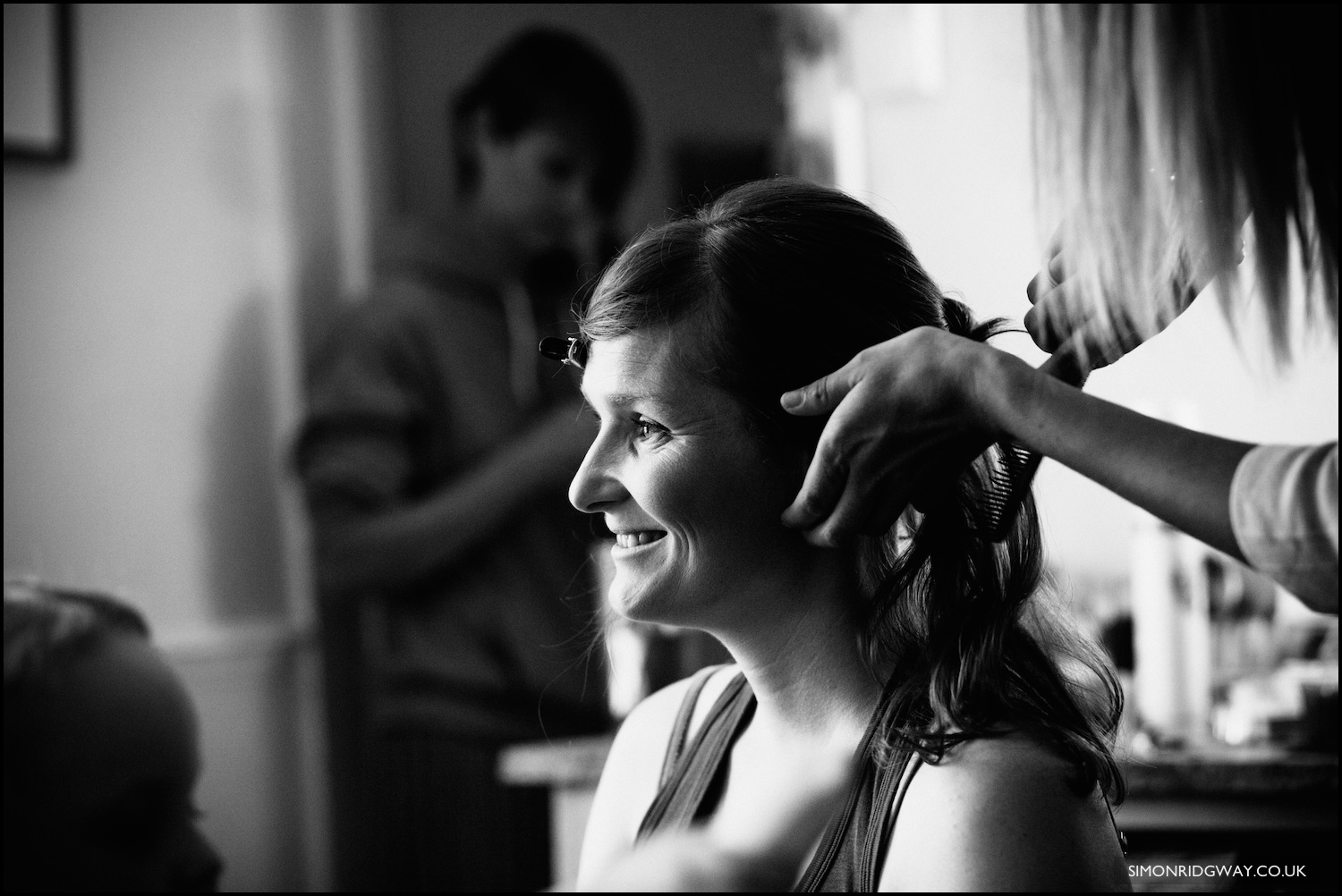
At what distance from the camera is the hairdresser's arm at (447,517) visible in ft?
7.25

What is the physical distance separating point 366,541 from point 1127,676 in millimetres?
1277

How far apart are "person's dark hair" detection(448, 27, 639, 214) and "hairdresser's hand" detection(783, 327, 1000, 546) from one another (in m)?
1.67

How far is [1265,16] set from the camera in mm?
720

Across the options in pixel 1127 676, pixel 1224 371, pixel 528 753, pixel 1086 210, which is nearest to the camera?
pixel 1086 210

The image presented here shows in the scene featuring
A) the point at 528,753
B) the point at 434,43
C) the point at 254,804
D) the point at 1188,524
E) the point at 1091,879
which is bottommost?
the point at 254,804

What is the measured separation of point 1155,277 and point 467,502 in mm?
1570

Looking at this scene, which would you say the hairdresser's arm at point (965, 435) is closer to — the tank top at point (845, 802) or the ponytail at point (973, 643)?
the ponytail at point (973, 643)

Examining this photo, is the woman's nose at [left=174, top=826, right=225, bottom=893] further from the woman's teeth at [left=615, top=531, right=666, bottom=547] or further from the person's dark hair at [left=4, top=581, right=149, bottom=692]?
the woman's teeth at [left=615, top=531, right=666, bottom=547]

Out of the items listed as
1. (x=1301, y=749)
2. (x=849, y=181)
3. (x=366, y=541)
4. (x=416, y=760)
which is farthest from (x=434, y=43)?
(x=1301, y=749)

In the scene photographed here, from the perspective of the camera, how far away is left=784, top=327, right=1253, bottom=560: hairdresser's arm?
669mm

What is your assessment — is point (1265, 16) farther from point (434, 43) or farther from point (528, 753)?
point (434, 43)

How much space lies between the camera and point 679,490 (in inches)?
39.9

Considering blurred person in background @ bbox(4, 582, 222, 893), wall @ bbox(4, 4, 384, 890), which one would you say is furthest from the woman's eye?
wall @ bbox(4, 4, 384, 890)

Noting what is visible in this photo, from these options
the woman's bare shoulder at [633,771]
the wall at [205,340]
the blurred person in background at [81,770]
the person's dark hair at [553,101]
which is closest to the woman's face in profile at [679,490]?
the woman's bare shoulder at [633,771]
